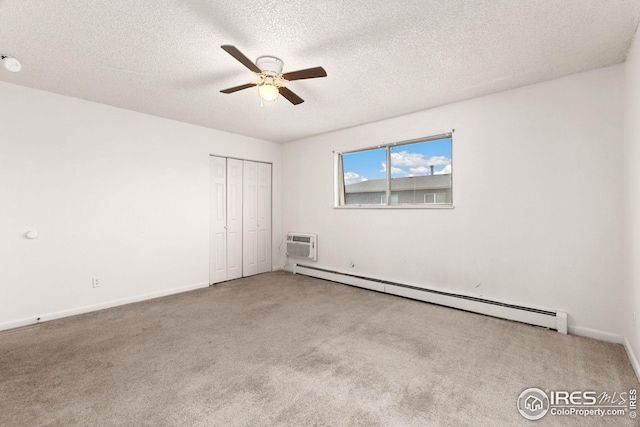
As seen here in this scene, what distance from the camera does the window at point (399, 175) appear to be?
393cm

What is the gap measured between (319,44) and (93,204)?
11.1 ft

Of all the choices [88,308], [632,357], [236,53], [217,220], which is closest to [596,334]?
[632,357]

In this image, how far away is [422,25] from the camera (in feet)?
6.95

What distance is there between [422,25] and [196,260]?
430cm

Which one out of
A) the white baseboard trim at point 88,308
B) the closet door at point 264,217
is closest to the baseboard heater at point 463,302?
the closet door at point 264,217

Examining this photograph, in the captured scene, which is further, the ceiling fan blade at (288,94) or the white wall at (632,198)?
the ceiling fan blade at (288,94)

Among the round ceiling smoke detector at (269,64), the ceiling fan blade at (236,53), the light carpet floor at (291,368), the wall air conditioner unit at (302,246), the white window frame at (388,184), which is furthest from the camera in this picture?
the wall air conditioner unit at (302,246)

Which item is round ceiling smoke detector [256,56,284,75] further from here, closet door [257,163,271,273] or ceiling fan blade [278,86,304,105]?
closet door [257,163,271,273]

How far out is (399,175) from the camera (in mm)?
4387

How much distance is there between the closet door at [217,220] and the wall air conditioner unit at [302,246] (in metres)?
1.24

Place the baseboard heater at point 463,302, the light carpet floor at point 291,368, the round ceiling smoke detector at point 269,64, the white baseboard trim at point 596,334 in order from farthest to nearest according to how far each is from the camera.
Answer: the baseboard heater at point 463,302
the white baseboard trim at point 596,334
the round ceiling smoke detector at point 269,64
the light carpet floor at point 291,368

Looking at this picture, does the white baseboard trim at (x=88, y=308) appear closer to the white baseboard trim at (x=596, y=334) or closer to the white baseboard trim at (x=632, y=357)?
the white baseboard trim at (x=596, y=334)

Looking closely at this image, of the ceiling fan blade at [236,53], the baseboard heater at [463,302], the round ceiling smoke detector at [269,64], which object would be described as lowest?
the baseboard heater at [463,302]

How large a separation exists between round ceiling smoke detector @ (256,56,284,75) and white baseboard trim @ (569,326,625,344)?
379cm
